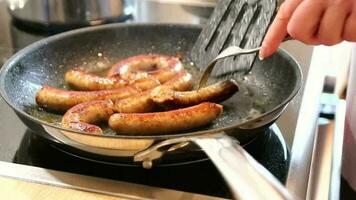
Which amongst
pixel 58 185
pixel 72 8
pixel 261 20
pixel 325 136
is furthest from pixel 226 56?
pixel 72 8

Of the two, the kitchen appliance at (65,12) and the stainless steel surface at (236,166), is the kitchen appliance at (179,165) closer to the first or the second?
the stainless steel surface at (236,166)

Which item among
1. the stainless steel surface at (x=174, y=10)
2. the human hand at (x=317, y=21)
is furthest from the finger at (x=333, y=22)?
the stainless steel surface at (x=174, y=10)

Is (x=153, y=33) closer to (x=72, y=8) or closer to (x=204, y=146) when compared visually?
(x=72, y=8)

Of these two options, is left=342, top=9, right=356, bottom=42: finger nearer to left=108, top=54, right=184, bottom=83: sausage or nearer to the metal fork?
the metal fork

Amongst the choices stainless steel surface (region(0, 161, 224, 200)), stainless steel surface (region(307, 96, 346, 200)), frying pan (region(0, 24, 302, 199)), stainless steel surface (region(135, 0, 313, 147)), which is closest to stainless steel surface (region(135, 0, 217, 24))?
stainless steel surface (region(135, 0, 313, 147))

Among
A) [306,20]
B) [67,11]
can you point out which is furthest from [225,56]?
[67,11]

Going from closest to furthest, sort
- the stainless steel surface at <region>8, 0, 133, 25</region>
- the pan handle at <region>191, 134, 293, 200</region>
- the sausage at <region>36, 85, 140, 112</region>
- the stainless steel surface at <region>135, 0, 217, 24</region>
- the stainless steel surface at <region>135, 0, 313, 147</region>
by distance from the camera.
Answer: the pan handle at <region>191, 134, 293, 200</region> → the sausage at <region>36, 85, 140, 112</region> → the stainless steel surface at <region>135, 0, 313, 147</region> → the stainless steel surface at <region>8, 0, 133, 25</region> → the stainless steel surface at <region>135, 0, 217, 24</region>
